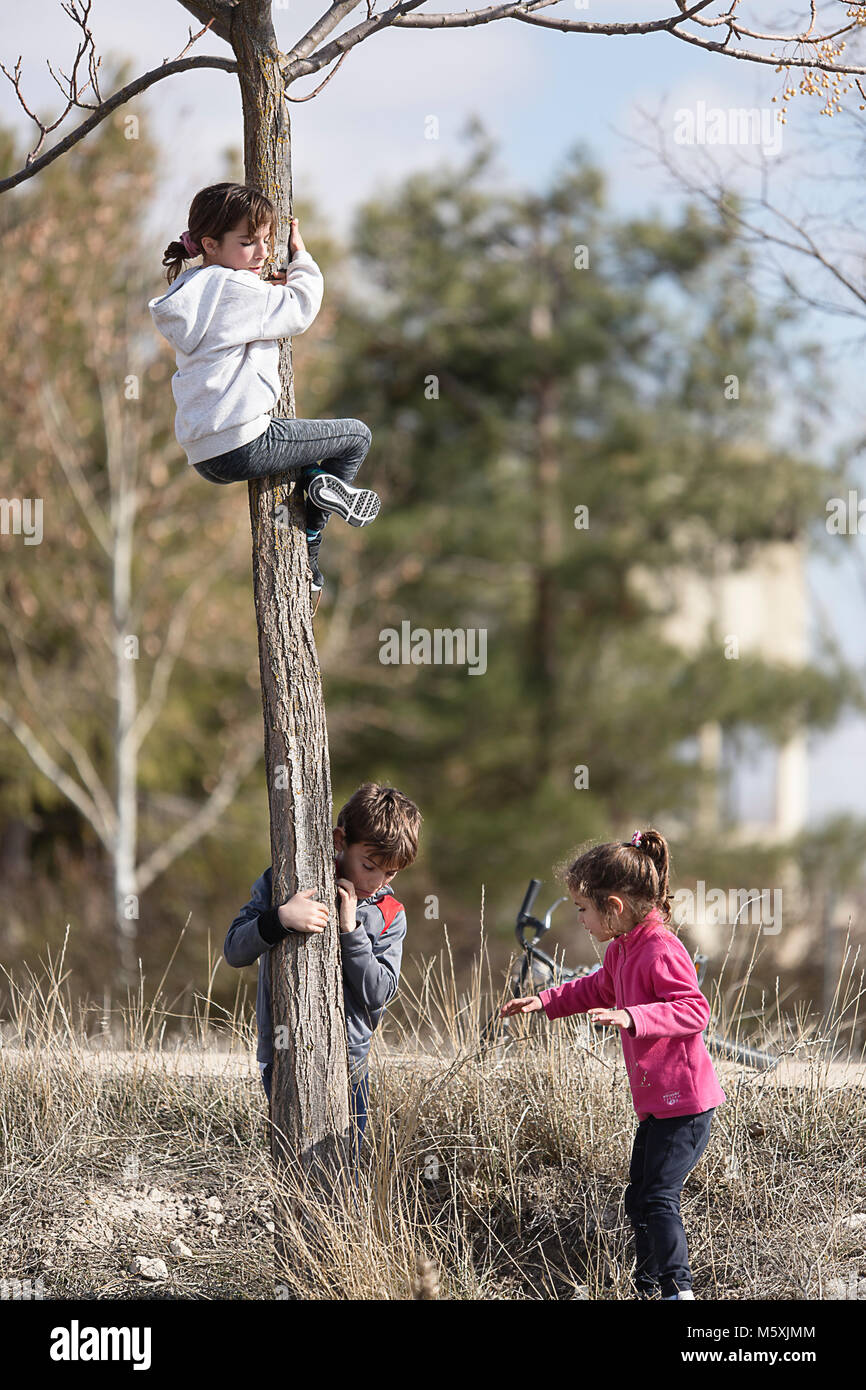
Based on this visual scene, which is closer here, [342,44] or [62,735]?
[342,44]

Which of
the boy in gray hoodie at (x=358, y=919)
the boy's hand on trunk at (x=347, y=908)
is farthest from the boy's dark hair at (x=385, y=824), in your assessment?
the boy's hand on trunk at (x=347, y=908)

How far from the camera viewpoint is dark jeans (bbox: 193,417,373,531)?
128 inches

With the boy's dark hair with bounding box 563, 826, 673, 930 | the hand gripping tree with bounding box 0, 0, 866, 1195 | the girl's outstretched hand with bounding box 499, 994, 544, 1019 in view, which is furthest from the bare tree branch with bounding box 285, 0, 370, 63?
the girl's outstretched hand with bounding box 499, 994, 544, 1019

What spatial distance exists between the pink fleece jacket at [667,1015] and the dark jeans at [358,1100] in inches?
29.1

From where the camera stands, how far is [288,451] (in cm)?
328

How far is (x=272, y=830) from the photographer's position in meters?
3.37

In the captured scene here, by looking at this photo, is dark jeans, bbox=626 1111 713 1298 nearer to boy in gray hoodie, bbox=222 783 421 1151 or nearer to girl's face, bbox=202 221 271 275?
boy in gray hoodie, bbox=222 783 421 1151

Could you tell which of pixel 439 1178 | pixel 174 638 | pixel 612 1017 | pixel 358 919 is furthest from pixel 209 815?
pixel 612 1017

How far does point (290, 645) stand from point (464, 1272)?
65.4 inches

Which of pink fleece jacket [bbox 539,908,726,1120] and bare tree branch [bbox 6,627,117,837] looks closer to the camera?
pink fleece jacket [bbox 539,908,726,1120]

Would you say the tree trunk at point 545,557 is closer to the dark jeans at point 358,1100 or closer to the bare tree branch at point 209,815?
the bare tree branch at point 209,815

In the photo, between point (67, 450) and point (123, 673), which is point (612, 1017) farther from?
point (67, 450)

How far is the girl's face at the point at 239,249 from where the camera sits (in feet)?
10.5

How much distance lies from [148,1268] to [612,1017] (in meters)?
1.55
